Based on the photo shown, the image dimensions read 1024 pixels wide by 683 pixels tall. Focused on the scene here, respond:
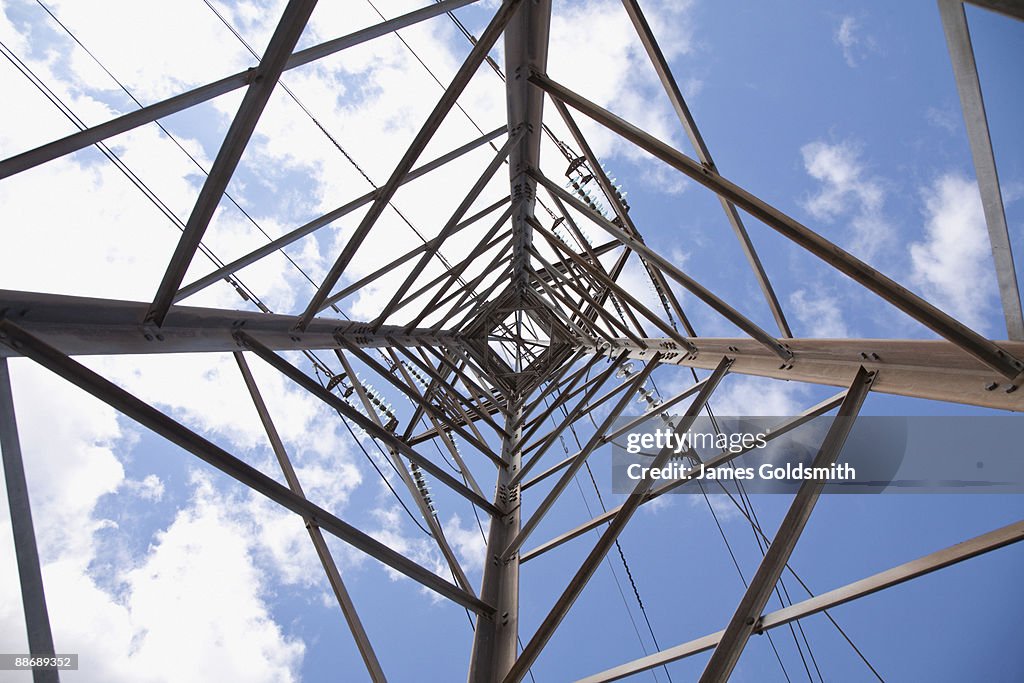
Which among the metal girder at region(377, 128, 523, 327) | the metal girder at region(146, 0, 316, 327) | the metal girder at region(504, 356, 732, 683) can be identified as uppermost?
the metal girder at region(377, 128, 523, 327)

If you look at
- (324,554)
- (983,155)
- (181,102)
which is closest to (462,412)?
(324,554)

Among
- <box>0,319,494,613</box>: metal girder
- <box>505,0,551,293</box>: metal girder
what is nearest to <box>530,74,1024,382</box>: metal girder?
<box>505,0,551,293</box>: metal girder

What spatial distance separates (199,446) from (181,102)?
2119 millimetres

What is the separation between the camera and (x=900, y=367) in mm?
2992

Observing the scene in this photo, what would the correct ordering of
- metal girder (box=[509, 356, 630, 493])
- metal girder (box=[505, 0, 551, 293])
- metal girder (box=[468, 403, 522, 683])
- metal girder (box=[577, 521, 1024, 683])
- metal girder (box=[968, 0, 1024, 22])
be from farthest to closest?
metal girder (box=[509, 356, 630, 493])
metal girder (box=[505, 0, 551, 293])
metal girder (box=[468, 403, 522, 683])
metal girder (box=[577, 521, 1024, 683])
metal girder (box=[968, 0, 1024, 22])

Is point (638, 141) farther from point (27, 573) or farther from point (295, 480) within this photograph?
point (27, 573)

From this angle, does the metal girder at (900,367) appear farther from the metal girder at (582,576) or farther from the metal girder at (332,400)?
the metal girder at (332,400)

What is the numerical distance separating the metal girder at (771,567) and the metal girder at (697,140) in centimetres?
164

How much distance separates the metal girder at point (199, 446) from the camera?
2.42 meters

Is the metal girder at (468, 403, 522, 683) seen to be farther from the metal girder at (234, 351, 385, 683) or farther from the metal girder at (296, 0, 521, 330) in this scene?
the metal girder at (296, 0, 521, 330)

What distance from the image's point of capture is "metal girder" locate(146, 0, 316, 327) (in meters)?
2.70
